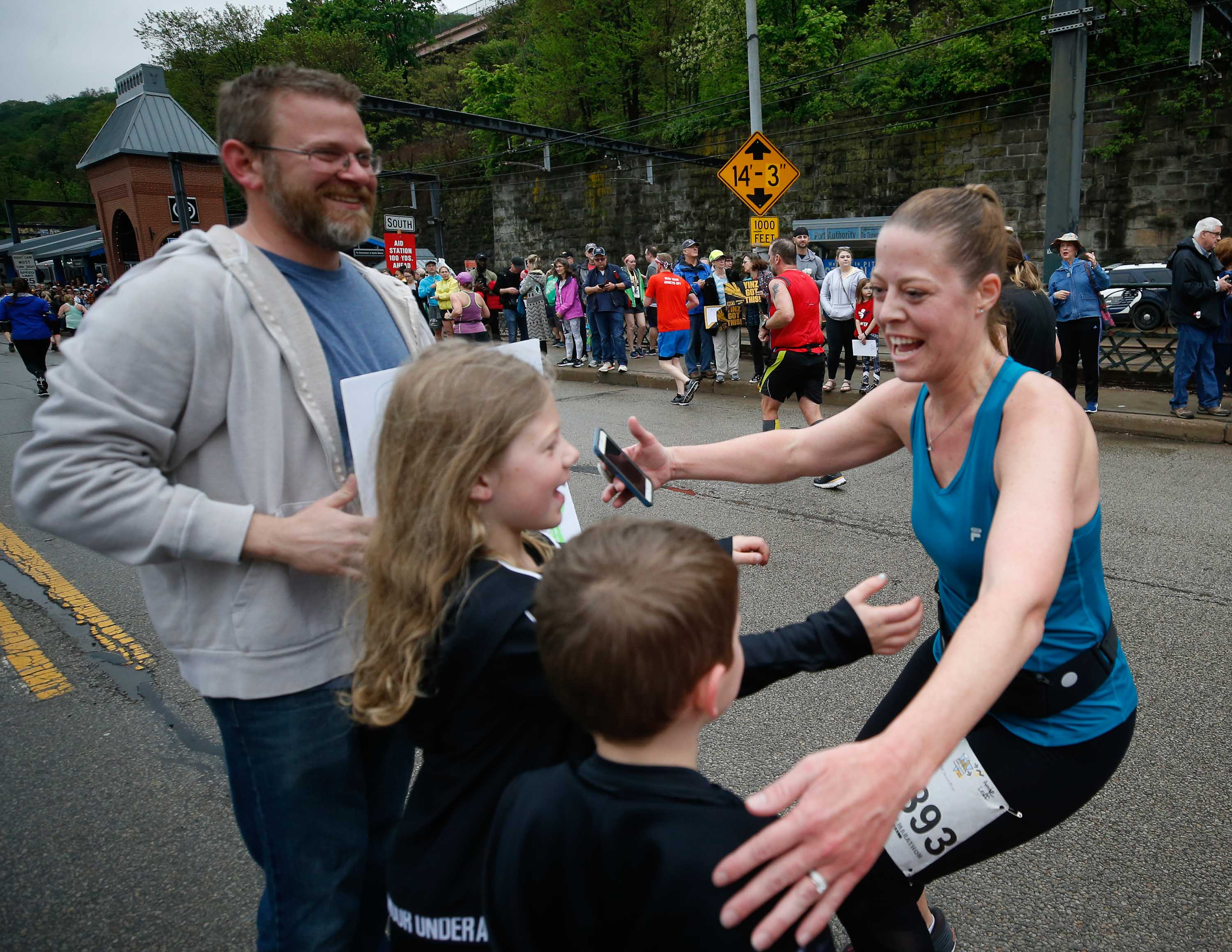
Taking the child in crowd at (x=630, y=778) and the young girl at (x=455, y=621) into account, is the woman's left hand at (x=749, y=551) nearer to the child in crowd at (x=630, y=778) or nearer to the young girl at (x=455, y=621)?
the young girl at (x=455, y=621)

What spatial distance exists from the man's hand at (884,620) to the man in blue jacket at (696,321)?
11.2 m

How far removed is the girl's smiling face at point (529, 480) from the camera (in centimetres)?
144

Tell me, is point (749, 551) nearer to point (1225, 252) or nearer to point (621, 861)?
point (621, 861)

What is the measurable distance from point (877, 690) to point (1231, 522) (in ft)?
12.3

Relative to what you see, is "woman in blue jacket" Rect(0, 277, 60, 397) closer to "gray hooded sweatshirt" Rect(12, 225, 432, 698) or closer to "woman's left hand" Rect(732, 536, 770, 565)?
"gray hooded sweatshirt" Rect(12, 225, 432, 698)

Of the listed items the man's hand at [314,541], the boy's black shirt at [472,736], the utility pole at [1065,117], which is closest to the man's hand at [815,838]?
the boy's black shirt at [472,736]

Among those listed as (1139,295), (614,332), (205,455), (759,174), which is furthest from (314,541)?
(1139,295)

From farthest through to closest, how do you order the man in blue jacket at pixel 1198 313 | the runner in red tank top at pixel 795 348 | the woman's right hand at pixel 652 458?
the man in blue jacket at pixel 1198 313, the runner in red tank top at pixel 795 348, the woman's right hand at pixel 652 458

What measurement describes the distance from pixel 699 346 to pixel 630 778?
1297cm

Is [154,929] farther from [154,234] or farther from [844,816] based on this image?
[154,234]

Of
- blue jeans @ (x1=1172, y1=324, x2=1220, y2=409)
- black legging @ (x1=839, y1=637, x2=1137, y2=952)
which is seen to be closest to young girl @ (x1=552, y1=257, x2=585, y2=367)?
blue jeans @ (x1=1172, y1=324, x2=1220, y2=409)

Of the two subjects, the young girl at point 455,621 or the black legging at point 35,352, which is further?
the black legging at point 35,352

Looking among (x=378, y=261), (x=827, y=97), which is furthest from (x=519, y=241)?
(x=827, y=97)

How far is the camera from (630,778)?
3.57ft
